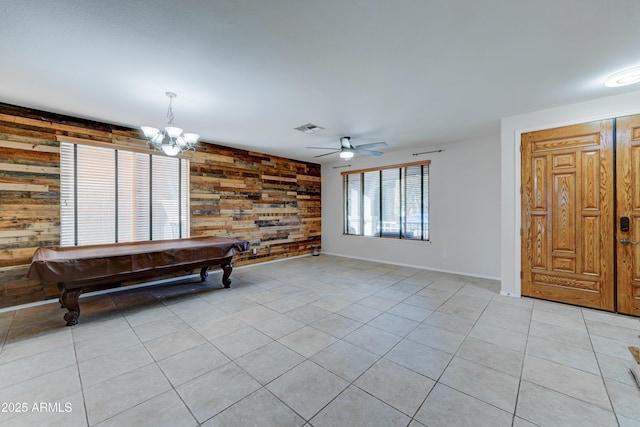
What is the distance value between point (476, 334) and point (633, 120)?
316cm

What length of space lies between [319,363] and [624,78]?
13.6 feet

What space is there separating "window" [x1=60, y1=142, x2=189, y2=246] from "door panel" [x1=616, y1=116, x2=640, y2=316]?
649cm

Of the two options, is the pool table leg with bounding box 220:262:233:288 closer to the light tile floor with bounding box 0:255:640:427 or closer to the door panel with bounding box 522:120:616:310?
the light tile floor with bounding box 0:255:640:427

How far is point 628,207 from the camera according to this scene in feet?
10.2

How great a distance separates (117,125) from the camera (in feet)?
13.9

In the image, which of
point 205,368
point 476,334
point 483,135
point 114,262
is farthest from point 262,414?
point 483,135

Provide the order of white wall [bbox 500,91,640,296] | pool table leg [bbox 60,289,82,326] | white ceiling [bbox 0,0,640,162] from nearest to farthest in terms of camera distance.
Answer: white ceiling [bbox 0,0,640,162] → pool table leg [bbox 60,289,82,326] → white wall [bbox 500,91,640,296]

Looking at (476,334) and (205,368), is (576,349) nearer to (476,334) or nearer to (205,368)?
(476,334)

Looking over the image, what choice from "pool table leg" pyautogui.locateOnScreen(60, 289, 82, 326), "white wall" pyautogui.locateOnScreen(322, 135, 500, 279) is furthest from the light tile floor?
"white wall" pyautogui.locateOnScreen(322, 135, 500, 279)

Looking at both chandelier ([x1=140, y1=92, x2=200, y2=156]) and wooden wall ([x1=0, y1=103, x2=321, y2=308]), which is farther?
wooden wall ([x1=0, y1=103, x2=321, y2=308])

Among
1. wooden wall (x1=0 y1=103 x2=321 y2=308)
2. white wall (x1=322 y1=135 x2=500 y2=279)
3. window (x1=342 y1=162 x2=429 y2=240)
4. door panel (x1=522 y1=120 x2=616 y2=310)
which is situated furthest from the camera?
window (x1=342 y1=162 x2=429 y2=240)

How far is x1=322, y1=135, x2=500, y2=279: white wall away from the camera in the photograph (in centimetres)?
482

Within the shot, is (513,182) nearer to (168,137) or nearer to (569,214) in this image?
(569,214)

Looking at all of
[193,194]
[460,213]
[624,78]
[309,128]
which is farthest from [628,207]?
[193,194]
